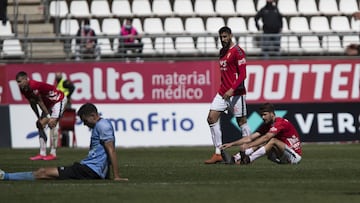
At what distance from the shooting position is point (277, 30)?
106 feet

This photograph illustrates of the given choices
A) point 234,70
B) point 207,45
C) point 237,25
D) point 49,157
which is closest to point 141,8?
point 207,45

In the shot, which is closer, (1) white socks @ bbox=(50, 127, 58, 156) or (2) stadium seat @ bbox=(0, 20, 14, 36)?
(1) white socks @ bbox=(50, 127, 58, 156)

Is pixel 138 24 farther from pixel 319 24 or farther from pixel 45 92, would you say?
pixel 45 92

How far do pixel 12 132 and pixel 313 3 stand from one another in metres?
11.3

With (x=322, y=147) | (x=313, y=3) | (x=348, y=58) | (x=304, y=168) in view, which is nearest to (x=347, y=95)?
(x=348, y=58)

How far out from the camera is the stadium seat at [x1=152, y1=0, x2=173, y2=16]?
34812mm

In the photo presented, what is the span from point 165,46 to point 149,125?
3.95m

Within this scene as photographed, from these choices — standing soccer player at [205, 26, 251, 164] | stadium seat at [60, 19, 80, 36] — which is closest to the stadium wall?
stadium seat at [60, 19, 80, 36]

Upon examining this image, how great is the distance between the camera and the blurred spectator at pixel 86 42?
1209 inches

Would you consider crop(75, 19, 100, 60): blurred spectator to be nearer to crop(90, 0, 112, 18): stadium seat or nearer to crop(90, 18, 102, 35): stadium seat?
crop(90, 18, 102, 35): stadium seat

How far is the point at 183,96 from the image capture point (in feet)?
98.4

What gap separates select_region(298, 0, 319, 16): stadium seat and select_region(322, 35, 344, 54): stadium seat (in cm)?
171

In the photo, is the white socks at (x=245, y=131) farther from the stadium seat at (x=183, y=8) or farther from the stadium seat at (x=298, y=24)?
the stadium seat at (x=298, y=24)

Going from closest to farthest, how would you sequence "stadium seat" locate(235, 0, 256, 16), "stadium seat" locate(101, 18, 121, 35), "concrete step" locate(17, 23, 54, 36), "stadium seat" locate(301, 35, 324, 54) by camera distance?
1. "stadium seat" locate(301, 35, 324, 54)
2. "concrete step" locate(17, 23, 54, 36)
3. "stadium seat" locate(101, 18, 121, 35)
4. "stadium seat" locate(235, 0, 256, 16)
